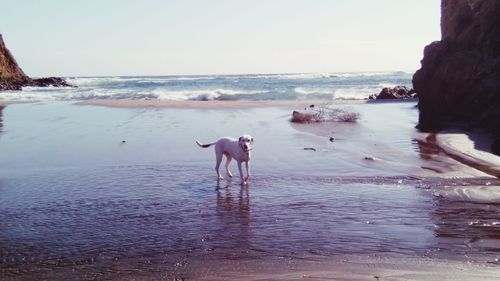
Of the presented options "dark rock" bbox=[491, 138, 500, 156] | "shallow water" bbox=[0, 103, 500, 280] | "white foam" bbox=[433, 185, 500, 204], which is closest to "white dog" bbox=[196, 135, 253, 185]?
"shallow water" bbox=[0, 103, 500, 280]

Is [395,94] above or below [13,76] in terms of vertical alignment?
below

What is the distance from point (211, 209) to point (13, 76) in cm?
7028

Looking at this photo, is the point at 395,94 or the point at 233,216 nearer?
the point at 233,216

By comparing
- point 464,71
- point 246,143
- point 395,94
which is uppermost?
point 464,71

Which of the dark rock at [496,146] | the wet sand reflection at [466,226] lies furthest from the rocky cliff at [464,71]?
the wet sand reflection at [466,226]

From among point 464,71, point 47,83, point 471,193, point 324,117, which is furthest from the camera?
point 47,83

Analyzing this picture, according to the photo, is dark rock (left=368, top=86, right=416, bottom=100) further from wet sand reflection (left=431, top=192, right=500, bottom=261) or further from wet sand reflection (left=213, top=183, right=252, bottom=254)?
wet sand reflection (left=431, top=192, right=500, bottom=261)

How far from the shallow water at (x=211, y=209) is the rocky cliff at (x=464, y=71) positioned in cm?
466

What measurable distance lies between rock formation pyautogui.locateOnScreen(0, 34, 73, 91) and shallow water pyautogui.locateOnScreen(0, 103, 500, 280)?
5705 cm

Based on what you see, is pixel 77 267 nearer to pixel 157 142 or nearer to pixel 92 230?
pixel 92 230

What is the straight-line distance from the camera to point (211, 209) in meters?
7.88

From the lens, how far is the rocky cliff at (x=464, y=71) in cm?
1700

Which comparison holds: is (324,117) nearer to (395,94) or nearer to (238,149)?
(238,149)

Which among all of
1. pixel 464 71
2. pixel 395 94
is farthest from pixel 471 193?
pixel 395 94
